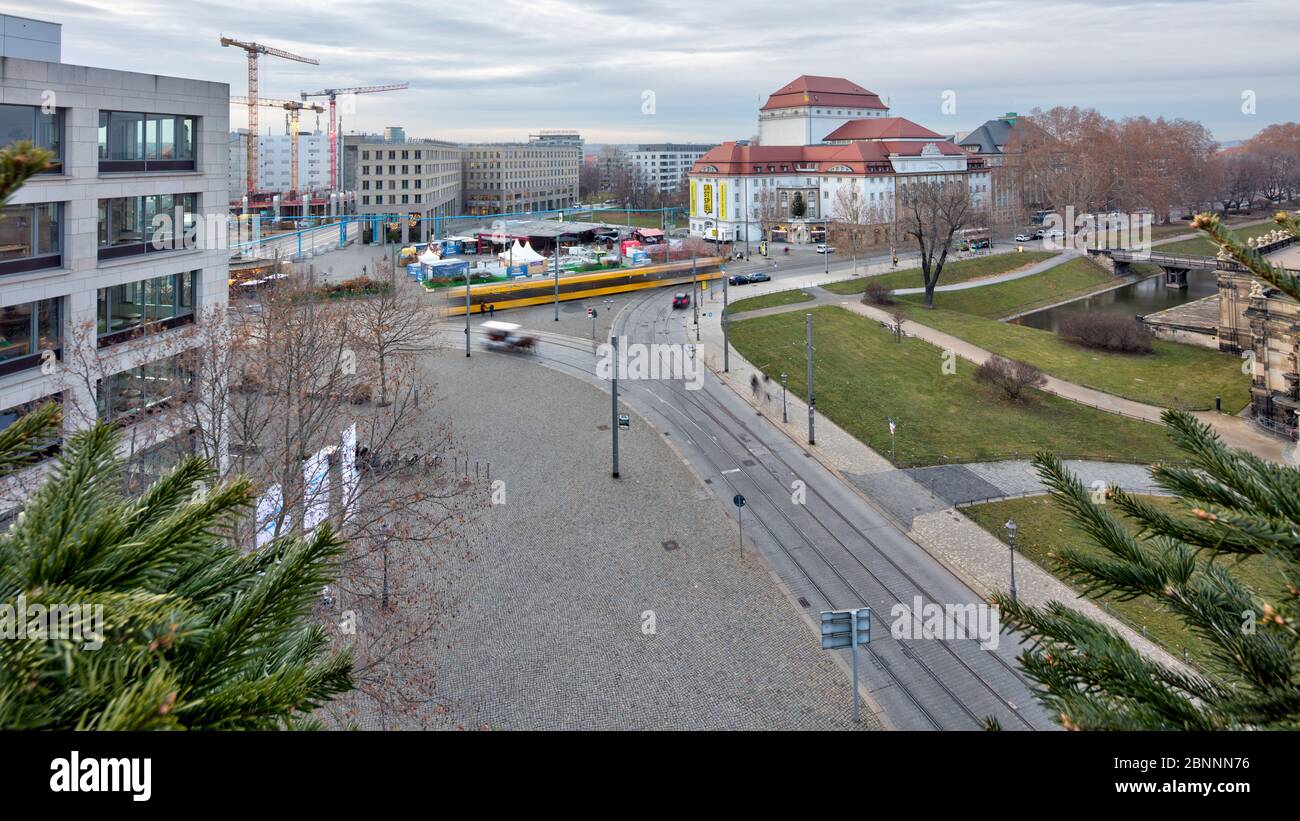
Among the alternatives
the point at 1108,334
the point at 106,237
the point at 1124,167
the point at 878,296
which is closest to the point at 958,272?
the point at 878,296

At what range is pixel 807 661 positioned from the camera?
15.8m

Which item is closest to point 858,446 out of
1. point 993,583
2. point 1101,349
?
point 993,583

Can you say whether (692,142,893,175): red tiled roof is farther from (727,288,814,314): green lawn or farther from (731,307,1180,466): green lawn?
(731,307,1180,466): green lawn

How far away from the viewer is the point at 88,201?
52.6 feet

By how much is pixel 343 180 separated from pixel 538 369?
122m

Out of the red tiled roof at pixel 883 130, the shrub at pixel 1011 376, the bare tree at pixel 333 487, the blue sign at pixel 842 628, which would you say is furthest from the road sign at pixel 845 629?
the red tiled roof at pixel 883 130

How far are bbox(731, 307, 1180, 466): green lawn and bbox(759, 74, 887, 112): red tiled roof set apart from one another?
219 ft

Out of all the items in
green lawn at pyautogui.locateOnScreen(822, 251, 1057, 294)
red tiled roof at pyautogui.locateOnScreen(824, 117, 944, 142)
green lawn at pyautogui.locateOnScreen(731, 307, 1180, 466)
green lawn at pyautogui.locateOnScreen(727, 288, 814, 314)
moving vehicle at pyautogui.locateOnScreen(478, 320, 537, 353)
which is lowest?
green lawn at pyautogui.locateOnScreen(731, 307, 1180, 466)

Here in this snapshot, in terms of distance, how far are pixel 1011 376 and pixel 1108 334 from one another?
15817 millimetres

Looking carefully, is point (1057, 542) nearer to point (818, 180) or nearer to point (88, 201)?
point (88, 201)

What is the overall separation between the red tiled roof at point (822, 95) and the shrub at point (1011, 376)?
75.9 metres

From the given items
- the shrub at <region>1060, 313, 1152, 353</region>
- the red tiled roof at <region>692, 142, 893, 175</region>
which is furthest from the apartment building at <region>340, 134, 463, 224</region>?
the shrub at <region>1060, 313, 1152, 353</region>

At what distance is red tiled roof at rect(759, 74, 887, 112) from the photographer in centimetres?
10281
